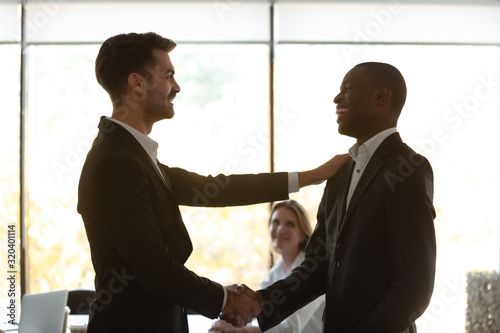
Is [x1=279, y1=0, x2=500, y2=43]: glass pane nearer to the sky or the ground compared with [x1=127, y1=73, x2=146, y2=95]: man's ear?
nearer to the sky

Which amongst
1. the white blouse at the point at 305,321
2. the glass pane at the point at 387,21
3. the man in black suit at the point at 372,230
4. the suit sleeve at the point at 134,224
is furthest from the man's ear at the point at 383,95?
the glass pane at the point at 387,21

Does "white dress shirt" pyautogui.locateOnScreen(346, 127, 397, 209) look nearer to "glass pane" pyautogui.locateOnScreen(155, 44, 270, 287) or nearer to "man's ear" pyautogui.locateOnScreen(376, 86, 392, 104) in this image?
"man's ear" pyautogui.locateOnScreen(376, 86, 392, 104)

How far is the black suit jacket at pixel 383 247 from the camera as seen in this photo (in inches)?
79.1

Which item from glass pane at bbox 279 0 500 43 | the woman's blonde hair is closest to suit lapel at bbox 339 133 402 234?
the woman's blonde hair

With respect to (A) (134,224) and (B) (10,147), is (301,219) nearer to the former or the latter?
(A) (134,224)

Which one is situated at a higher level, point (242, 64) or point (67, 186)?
point (242, 64)

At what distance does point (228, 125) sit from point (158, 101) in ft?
A: 11.9

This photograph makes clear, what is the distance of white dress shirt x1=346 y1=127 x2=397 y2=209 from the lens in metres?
2.29

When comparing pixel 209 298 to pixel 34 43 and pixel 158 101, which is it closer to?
pixel 158 101

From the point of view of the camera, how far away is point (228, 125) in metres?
6.03

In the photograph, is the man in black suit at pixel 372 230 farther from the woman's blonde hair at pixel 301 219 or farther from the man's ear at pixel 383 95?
the woman's blonde hair at pixel 301 219

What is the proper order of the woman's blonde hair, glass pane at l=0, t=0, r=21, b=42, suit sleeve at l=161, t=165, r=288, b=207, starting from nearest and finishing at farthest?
suit sleeve at l=161, t=165, r=288, b=207
the woman's blonde hair
glass pane at l=0, t=0, r=21, b=42

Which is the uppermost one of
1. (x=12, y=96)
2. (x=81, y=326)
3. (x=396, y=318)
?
(x=12, y=96)

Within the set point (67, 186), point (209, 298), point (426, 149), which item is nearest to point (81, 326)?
point (209, 298)
